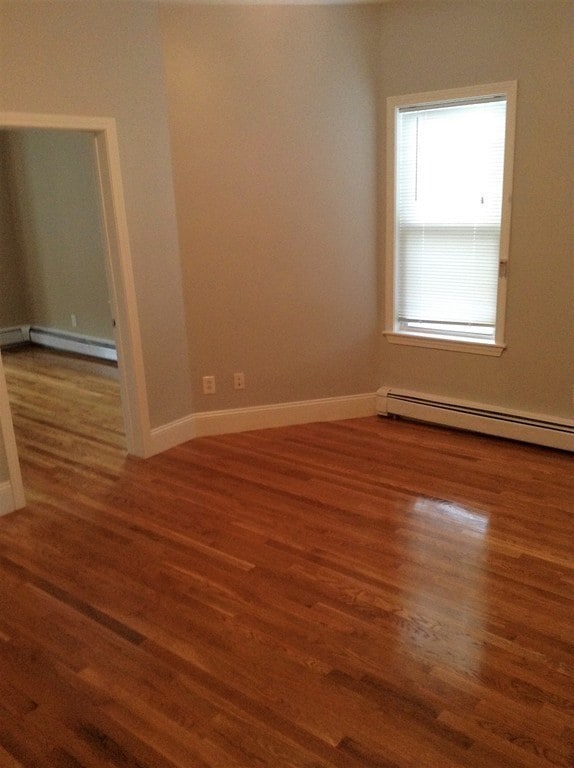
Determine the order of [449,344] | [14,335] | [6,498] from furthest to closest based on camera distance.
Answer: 1. [14,335]
2. [449,344]
3. [6,498]

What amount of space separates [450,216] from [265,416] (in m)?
1.83

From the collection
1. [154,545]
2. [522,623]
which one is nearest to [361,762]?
[522,623]

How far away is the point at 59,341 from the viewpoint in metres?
7.24

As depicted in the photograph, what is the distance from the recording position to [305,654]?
89.9 inches

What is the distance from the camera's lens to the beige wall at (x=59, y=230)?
253 inches

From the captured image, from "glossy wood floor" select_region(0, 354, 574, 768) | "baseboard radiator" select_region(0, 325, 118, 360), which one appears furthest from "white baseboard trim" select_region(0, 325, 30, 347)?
"glossy wood floor" select_region(0, 354, 574, 768)

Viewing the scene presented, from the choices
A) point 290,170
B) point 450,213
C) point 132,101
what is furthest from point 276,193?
point 450,213

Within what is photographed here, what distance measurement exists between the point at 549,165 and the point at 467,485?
188cm

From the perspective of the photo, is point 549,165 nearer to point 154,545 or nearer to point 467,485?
point 467,485

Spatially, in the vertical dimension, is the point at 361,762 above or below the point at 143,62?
below

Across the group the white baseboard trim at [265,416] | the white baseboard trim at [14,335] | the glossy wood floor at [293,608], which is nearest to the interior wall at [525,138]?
the glossy wood floor at [293,608]

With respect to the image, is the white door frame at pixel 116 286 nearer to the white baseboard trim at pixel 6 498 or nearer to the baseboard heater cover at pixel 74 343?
the white baseboard trim at pixel 6 498

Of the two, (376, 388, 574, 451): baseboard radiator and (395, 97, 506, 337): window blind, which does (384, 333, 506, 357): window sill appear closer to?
(395, 97, 506, 337): window blind

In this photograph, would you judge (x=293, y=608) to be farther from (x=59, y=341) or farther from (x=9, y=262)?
(x=9, y=262)
